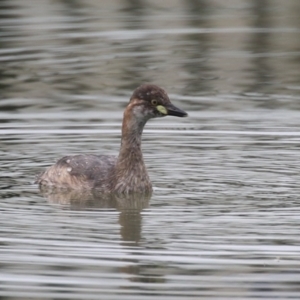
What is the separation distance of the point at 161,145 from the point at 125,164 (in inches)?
85.3

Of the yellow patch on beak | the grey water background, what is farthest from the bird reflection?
the yellow patch on beak

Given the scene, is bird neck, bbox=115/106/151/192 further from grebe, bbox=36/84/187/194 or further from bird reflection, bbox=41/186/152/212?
bird reflection, bbox=41/186/152/212

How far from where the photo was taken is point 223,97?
727 inches

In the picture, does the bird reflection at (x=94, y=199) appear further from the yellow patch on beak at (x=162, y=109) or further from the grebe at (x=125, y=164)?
the yellow patch on beak at (x=162, y=109)

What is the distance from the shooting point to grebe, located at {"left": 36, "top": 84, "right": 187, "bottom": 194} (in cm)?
1338

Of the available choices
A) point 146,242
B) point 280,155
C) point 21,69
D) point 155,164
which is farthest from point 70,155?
point 21,69

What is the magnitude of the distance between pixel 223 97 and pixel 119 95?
159 centimetres

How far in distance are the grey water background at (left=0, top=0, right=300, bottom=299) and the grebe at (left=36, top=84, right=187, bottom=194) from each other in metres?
0.30

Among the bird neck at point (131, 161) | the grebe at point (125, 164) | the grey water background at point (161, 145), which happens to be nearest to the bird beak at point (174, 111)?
the grebe at point (125, 164)

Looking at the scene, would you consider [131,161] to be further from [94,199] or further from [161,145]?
[161,145]

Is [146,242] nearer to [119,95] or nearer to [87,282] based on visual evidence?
[87,282]

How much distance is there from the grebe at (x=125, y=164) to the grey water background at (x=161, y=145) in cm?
30

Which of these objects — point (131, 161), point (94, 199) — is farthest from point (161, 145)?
point (94, 199)

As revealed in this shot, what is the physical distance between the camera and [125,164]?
44.7ft
